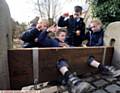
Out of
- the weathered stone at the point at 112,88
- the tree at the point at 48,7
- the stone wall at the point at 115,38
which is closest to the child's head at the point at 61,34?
the stone wall at the point at 115,38

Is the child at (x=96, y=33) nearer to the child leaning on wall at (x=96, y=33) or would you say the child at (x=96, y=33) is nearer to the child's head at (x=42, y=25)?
the child leaning on wall at (x=96, y=33)

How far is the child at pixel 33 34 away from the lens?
3.12 meters

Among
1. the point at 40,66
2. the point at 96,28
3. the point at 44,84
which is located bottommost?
the point at 44,84

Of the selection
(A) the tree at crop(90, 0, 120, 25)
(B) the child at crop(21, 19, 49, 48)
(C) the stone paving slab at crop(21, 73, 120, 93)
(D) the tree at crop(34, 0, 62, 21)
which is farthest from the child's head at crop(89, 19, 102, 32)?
(D) the tree at crop(34, 0, 62, 21)

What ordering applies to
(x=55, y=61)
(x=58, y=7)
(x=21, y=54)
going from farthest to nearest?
(x=58, y=7)
(x=55, y=61)
(x=21, y=54)

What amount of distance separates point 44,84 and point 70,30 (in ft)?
4.29

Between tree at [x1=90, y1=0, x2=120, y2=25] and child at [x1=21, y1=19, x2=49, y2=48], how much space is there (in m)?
3.80

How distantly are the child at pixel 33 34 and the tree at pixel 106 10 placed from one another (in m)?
3.80

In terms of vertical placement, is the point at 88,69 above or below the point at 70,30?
below

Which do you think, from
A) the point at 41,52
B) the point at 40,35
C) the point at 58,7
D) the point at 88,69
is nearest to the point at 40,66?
the point at 41,52

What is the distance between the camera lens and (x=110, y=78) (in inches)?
122

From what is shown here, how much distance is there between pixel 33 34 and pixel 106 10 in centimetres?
422

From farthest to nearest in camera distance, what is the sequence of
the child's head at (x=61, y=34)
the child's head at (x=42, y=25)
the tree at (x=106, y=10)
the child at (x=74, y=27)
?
1. the tree at (x=106, y=10)
2. the child's head at (x=61, y=34)
3. the child at (x=74, y=27)
4. the child's head at (x=42, y=25)

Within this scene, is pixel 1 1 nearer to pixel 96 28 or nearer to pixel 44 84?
pixel 44 84
